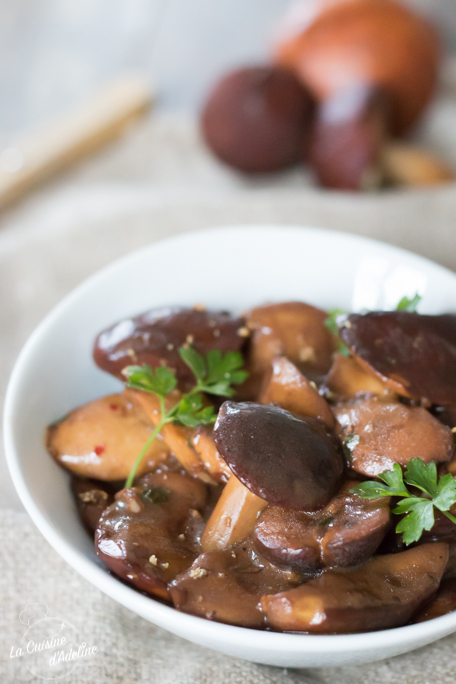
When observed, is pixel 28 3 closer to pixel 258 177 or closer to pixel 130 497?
pixel 258 177

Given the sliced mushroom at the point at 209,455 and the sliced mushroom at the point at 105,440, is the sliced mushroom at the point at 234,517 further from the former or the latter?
the sliced mushroom at the point at 105,440

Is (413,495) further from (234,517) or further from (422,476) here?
(234,517)

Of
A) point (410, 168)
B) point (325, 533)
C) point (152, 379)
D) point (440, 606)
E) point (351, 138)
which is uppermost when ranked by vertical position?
point (351, 138)

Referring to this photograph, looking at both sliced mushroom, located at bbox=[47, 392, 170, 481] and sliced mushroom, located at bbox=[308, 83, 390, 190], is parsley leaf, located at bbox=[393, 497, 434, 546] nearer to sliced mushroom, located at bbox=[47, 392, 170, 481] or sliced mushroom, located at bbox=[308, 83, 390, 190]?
sliced mushroom, located at bbox=[47, 392, 170, 481]

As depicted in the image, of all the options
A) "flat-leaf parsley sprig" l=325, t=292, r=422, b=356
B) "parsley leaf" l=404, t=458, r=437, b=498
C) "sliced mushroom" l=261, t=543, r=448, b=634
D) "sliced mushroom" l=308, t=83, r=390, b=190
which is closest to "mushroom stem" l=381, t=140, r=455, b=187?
"sliced mushroom" l=308, t=83, r=390, b=190

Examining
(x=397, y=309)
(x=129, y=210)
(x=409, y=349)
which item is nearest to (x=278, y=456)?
(x=409, y=349)

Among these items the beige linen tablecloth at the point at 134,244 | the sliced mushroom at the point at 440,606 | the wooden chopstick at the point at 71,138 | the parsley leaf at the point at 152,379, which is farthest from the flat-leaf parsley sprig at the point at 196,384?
the wooden chopstick at the point at 71,138
